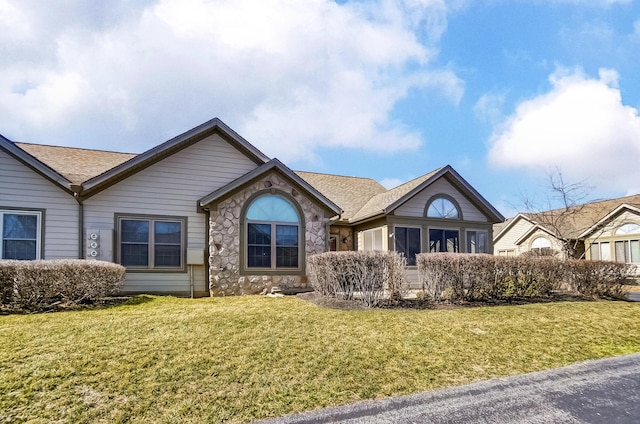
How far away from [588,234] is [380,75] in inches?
760

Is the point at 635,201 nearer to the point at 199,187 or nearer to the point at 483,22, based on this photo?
the point at 483,22

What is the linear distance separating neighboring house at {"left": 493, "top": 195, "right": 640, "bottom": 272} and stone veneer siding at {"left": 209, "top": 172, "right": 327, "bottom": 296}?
1522cm

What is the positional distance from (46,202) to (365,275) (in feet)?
30.2

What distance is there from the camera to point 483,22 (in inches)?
434

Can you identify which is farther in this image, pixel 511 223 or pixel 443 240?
pixel 511 223

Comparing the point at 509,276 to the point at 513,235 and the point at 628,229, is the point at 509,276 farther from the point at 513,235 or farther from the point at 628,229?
the point at 513,235

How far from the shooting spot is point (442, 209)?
16531 mm

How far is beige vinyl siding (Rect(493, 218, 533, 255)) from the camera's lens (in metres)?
28.5

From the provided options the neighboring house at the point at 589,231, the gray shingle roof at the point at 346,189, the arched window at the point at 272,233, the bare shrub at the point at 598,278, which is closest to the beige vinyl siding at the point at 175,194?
the arched window at the point at 272,233

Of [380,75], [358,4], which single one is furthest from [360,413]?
[380,75]

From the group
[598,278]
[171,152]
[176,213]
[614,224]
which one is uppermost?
[171,152]

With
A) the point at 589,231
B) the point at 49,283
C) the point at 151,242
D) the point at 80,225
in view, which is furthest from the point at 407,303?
the point at 589,231

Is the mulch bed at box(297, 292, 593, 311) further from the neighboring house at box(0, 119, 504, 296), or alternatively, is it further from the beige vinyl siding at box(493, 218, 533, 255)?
the beige vinyl siding at box(493, 218, 533, 255)

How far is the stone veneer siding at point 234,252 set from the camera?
40.3 feet
